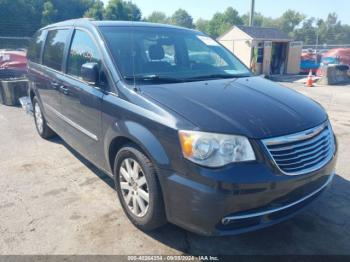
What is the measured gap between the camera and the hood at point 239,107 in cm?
247

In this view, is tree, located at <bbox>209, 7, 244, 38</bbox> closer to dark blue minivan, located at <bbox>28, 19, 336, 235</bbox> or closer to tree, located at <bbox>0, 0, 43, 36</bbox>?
tree, located at <bbox>0, 0, 43, 36</bbox>

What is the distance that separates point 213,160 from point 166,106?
60 cm

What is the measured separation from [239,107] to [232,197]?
806 mm

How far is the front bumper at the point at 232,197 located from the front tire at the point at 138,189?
13cm

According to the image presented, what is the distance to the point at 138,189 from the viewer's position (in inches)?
114

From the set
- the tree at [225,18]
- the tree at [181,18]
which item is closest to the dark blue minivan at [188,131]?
the tree at [225,18]

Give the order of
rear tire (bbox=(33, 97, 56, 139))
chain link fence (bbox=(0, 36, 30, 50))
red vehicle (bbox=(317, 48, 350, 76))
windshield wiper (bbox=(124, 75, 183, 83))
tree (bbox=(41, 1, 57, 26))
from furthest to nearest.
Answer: tree (bbox=(41, 1, 57, 26))
chain link fence (bbox=(0, 36, 30, 50))
red vehicle (bbox=(317, 48, 350, 76))
rear tire (bbox=(33, 97, 56, 139))
windshield wiper (bbox=(124, 75, 183, 83))

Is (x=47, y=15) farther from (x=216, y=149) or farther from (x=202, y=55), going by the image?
(x=216, y=149)

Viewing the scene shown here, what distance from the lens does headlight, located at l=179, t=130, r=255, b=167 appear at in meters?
2.35

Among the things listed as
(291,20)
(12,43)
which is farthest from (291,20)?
(12,43)

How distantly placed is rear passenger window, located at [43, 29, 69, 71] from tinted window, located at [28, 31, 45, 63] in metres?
0.36

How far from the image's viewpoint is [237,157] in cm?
236

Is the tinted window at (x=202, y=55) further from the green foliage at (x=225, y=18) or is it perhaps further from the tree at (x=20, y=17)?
the green foliage at (x=225, y=18)

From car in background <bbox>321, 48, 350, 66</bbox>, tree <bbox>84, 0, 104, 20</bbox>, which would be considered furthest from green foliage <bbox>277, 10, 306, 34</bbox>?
car in background <bbox>321, 48, 350, 66</bbox>
